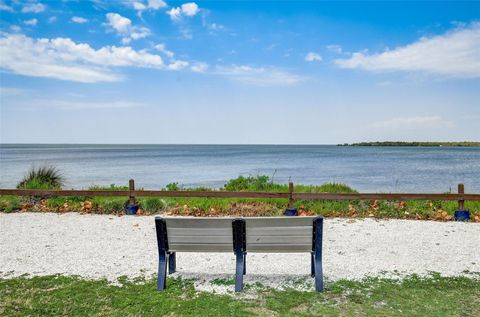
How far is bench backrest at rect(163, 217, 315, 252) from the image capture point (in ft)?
17.1

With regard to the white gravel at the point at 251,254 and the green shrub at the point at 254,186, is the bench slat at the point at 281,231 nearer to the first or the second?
the white gravel at the point at 251,254

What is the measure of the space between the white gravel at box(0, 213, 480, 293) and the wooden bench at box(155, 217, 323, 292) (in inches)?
18.5

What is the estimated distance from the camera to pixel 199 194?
37.2 ft

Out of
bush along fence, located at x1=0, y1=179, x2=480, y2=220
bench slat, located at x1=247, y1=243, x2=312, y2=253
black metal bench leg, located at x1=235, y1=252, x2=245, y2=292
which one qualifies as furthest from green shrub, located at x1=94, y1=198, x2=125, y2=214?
bench slat, located at x1=247, y1=243, x2=312, y2=253

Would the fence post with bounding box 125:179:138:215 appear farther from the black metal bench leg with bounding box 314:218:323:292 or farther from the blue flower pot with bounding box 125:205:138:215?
the black metal bench leg with bounding box 314:218:323:292

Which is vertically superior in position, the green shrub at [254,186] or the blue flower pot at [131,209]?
the green shrub at [254,186]

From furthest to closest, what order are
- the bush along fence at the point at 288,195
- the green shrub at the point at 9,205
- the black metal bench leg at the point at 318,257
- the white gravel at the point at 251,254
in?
1. the green shrub at the point at 9,205
2. the bush along fence at the point at 288,195
3. the white gravel at the point at 251,254
4. the black metal bench leg at the point at 318,257

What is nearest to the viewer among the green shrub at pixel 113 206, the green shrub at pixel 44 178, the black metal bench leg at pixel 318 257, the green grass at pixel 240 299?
the green grass at pixel 240 299

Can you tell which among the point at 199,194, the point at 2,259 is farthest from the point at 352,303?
the point at 199,194

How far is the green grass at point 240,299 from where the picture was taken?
4461mm

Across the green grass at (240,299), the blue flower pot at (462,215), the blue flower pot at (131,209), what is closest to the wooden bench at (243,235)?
the green grass at (240,299)

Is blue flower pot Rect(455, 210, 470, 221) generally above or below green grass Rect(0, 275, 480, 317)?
above

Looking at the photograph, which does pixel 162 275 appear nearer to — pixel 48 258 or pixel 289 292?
pixel 289 292

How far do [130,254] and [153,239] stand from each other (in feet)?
4.25
